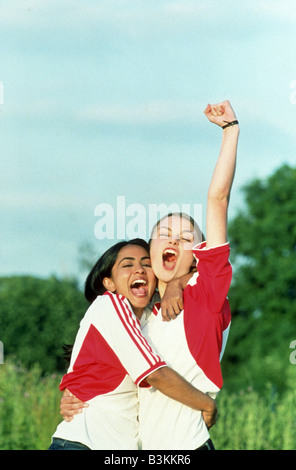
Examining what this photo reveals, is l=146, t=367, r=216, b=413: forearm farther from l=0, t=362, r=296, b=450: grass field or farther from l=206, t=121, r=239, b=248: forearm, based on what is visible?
l=0, t=362, r=296, b=450: grass field

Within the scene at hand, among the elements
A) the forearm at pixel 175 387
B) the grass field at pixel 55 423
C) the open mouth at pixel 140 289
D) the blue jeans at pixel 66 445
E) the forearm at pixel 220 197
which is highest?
the forearm at pixel 220 197

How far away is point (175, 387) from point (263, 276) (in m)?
23.6

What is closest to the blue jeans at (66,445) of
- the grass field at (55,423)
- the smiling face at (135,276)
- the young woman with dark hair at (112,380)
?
the young woman with dark hair at (112,380)

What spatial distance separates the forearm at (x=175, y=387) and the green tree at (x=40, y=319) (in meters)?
10.9

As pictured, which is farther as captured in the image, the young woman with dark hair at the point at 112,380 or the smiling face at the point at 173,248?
the smiling face at the point at 173,248

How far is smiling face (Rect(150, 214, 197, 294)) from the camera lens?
11.1ft

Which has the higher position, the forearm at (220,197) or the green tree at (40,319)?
the forearm at (220,197)

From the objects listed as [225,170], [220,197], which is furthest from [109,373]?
[225,170]

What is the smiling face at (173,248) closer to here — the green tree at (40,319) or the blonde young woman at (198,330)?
the blonde young woman at (198,330)

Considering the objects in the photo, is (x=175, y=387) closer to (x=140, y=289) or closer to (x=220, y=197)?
(x=140, y=289)

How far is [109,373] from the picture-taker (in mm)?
3215

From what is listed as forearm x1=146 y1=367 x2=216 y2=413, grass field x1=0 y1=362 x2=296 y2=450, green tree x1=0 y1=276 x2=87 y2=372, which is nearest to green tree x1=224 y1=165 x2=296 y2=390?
green tree x1=0 y1=276 x2=87 y2=372

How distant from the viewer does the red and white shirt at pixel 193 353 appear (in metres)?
3.15

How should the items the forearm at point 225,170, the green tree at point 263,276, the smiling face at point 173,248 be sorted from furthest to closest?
the green tree at point 263,276, the smiling face at point 173,248, the forearm at point 225,170
